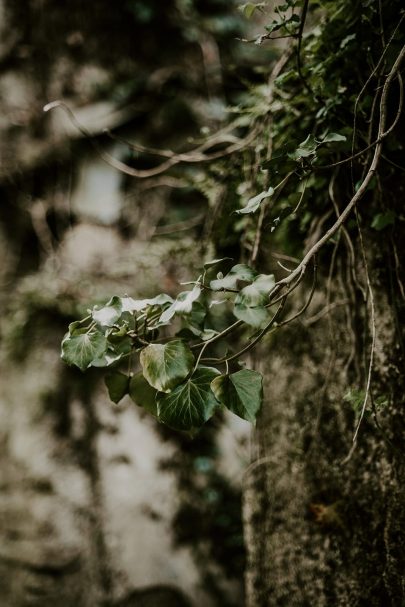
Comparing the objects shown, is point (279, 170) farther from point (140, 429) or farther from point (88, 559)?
point (88, 559)

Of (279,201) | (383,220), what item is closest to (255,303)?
(383,220)

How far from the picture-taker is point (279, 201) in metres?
1.27

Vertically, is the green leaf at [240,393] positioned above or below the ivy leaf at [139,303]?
below

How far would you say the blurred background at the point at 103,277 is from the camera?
203 cm

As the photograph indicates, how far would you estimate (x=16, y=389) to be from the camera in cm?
223

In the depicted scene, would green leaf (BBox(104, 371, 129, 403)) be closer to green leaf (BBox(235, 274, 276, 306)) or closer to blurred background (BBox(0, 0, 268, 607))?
green leaf (BBox(235, 274, 276, 306))

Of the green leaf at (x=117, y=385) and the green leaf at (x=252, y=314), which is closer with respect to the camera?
the green leaf at (x=252, y=314)

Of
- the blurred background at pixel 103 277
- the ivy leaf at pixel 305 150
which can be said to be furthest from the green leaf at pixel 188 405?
the blurred background at pixel 103 277

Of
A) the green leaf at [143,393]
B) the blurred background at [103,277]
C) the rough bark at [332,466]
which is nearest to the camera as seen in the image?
the green leaf at [143,393]

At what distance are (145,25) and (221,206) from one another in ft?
6.02

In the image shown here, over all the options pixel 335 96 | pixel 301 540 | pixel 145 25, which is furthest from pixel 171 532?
pixel 145 25

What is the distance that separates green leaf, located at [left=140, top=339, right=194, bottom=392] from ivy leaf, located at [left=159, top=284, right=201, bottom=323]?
46 millimetres

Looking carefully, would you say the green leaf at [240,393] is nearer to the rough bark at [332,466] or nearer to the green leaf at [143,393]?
the green leaf at [143,393]

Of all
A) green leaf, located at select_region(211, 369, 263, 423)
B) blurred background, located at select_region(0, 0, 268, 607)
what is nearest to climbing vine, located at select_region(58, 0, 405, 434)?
green leaf, located at select_region(211, 369, 263, 423)
